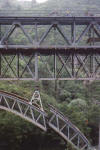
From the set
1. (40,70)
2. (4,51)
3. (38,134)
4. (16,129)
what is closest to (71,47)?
(4,51)

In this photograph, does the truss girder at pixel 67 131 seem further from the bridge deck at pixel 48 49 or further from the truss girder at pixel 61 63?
the bridge deck at pixel 48 49

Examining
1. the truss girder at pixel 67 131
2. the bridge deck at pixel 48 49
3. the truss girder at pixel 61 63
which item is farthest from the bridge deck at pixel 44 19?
the truss girder at pixel 67 131

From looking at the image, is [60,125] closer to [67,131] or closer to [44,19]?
[67,131]

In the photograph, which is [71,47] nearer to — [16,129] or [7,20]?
[7,20]

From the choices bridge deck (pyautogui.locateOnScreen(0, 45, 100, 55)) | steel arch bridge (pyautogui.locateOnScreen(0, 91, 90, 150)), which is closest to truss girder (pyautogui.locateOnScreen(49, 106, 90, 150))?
steel arch bridge (pyautogui.locateOnScreen(0, 91, 90, 150))

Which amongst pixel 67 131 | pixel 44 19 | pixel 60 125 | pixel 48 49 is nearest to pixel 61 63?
pixel 48 49

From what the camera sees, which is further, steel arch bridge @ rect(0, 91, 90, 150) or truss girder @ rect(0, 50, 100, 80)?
steel arch bridge @ rect(0, 91, 90, 150)

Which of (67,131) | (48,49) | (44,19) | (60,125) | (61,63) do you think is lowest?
(67,131)

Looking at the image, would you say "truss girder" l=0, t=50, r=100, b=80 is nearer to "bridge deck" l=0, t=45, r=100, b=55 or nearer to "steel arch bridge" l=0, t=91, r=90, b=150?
"bridge deck" l=0, t=45, r=100, b=55
